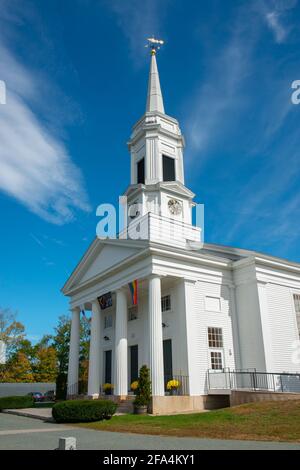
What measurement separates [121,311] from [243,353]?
7.47 metres

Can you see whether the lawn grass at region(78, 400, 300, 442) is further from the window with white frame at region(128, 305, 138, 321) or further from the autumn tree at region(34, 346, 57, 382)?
the autumn tree at region(34, 346, 57, 382)

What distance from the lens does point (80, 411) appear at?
16.3 metres

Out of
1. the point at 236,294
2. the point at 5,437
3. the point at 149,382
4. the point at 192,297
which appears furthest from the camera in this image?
the point at 236,294

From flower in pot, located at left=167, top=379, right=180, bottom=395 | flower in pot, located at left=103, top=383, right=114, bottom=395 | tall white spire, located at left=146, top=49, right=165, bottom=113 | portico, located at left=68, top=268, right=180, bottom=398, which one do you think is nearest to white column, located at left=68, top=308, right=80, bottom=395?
portico, located at left=68, top=268, right=180, bottom=398

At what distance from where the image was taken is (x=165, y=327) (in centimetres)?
2373

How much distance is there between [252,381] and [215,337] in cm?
303

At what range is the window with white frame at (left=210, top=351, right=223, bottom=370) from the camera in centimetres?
2212

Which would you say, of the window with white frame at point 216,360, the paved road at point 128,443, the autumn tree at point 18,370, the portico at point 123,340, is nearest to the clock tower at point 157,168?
the portico at point 123,340

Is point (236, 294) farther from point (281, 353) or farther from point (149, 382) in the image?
point (149, 382)

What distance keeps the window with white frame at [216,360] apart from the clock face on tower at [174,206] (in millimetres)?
10624

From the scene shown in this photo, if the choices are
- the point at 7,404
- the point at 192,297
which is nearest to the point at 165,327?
the point at 192,297

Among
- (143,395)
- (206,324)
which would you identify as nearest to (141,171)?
(206,324)

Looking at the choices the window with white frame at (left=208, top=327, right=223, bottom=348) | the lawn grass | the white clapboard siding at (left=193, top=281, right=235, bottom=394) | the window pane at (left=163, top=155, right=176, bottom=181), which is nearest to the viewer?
the lawn grass

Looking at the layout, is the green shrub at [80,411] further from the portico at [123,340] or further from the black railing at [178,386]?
the black railing at [178,386]
